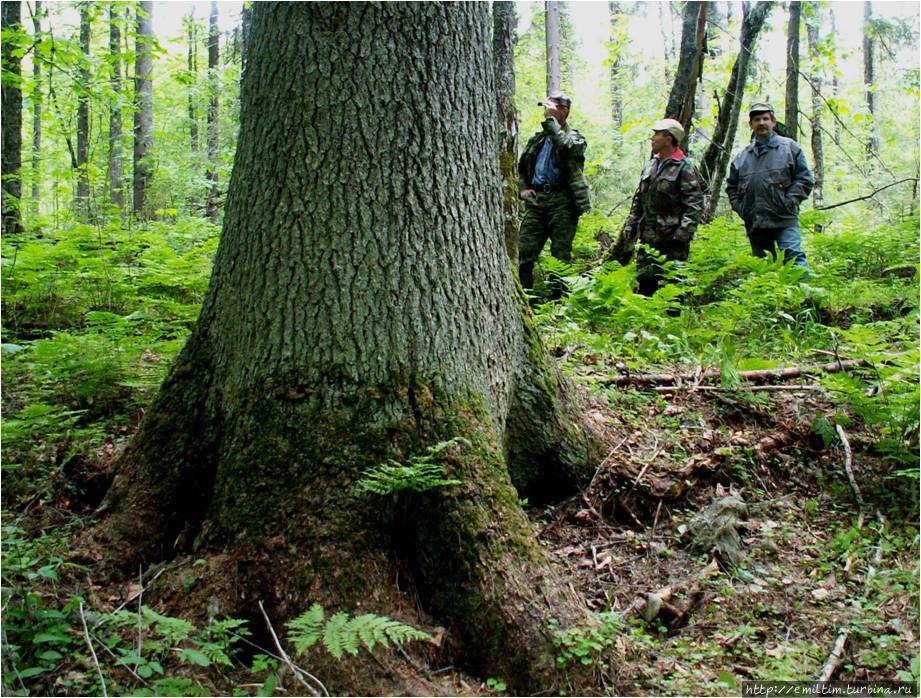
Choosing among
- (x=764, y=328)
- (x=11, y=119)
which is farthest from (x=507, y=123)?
(x=11, y=119)

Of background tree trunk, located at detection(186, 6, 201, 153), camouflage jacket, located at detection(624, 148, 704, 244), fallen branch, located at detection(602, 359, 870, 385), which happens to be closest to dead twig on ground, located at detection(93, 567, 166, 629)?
fallen branch, located at detection(602, 359, 870, 385)

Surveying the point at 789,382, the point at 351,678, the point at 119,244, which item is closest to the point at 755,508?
the point at 789,382

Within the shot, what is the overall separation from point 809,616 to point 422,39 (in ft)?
11.0

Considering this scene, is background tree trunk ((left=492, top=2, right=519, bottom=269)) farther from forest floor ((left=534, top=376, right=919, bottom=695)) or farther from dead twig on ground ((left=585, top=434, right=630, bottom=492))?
forest floor ((left=534, top=376, right=919, bottom=695))

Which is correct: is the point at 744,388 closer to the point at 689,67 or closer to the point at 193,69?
the point at 689,67

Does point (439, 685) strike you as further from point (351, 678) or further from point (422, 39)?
point (422, 39)

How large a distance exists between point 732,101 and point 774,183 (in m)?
3.34

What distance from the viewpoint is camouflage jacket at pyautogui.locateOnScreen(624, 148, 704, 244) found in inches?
300

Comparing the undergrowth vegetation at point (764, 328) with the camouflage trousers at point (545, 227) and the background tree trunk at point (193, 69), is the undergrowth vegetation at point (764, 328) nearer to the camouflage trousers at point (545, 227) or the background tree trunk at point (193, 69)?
the camouflage trousers at point (545, 227)

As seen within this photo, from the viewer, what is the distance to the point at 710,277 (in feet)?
22.7

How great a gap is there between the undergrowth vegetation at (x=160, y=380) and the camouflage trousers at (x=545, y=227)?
1.26 feet

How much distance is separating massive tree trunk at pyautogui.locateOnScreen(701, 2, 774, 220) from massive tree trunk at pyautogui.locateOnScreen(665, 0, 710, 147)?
70 centimetres

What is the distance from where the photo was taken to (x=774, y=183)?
772 centimetres

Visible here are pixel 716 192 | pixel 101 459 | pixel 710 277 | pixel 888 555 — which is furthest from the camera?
pixel 716 192
